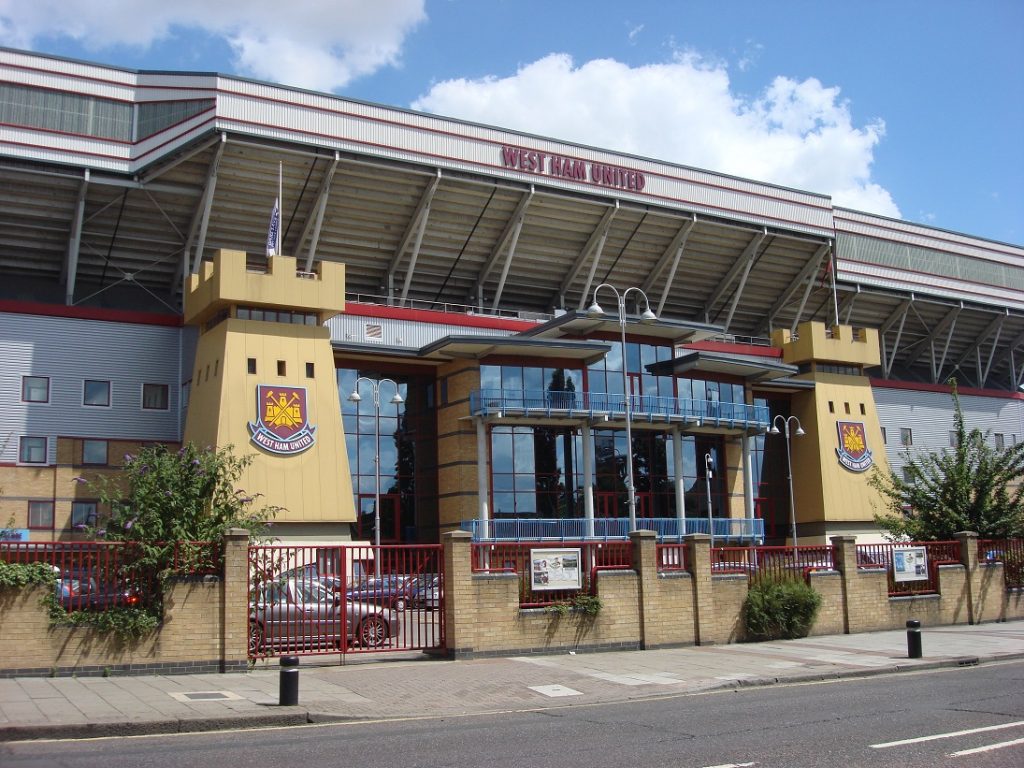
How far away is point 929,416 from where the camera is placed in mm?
67250

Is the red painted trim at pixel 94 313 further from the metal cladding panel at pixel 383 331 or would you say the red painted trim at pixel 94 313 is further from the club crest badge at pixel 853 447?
the club crest badge at pixel 853 447

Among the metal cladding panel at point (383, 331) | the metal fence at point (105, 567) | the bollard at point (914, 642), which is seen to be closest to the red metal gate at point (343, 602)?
the metal fence at point (105, 567)

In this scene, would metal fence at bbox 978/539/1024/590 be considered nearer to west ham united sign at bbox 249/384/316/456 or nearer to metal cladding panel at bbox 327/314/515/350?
west ham united sign at bbox 249/384/316/456

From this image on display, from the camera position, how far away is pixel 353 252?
51875mm

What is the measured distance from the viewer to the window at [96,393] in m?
44.0

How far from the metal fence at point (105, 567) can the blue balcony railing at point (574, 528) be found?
2425 centimetres

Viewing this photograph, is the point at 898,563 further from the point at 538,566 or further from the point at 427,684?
the point at 427,684

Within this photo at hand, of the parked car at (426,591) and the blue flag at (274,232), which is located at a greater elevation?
the blue flag at (274,232)

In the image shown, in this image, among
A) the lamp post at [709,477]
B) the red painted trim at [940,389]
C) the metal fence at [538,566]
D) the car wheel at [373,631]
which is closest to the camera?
the car wheel at [373,631]

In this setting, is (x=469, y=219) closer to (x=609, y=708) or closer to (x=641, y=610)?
(x=641, y=610)

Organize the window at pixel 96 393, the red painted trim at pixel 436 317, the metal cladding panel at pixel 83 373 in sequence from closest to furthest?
the metal cladding panel at pixel 83 373, the window at pixel 96 393, the red painted trim at pixel 436 317

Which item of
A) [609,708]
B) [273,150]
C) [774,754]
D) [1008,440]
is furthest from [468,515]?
[1008,440]

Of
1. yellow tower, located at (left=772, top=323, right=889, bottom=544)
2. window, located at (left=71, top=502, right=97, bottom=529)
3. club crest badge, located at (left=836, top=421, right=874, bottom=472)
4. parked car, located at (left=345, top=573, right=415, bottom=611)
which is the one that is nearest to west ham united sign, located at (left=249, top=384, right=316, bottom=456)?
window, located at (left=71, top=502, right=97, bottom=529)

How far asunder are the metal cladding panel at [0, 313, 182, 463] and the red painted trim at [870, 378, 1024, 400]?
136 ft
